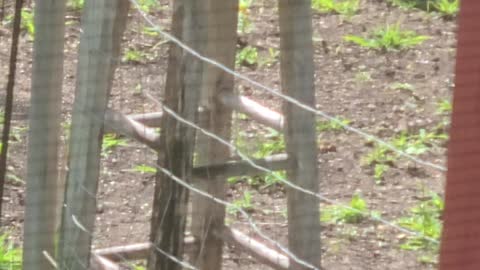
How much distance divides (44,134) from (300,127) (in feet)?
1.75

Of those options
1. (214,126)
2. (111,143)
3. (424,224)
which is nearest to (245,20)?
(111,143)

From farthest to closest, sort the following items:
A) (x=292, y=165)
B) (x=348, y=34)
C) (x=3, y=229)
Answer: (x=348, y=34) < (x=3, y=229) < (x=292, y=165)

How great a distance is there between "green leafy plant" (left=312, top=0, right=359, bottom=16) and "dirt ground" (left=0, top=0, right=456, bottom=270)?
2 cm

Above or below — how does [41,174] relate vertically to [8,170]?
above

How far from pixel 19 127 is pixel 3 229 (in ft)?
1.76

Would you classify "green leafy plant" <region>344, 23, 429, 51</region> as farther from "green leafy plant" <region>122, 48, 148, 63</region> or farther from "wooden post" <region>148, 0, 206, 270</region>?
"wooden post" <region>148, 0, 206, 270</region>

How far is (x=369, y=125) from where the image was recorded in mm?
3434

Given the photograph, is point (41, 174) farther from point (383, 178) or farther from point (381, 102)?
point (381, 102)

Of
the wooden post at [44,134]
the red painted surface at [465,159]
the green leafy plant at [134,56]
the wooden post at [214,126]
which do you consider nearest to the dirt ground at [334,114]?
the green leafy plant at [134,56]

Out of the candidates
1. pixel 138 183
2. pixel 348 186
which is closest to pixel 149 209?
pixel 138 183

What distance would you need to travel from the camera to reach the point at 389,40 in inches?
150

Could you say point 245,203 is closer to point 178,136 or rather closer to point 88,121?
point 88,121

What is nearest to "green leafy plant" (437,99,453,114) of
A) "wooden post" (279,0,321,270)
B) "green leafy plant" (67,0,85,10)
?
"green leafy plant" (67,0,85,10)

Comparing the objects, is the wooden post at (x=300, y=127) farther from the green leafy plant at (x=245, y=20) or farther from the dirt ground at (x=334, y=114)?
the green leafy plant at (x=245, y=20)
